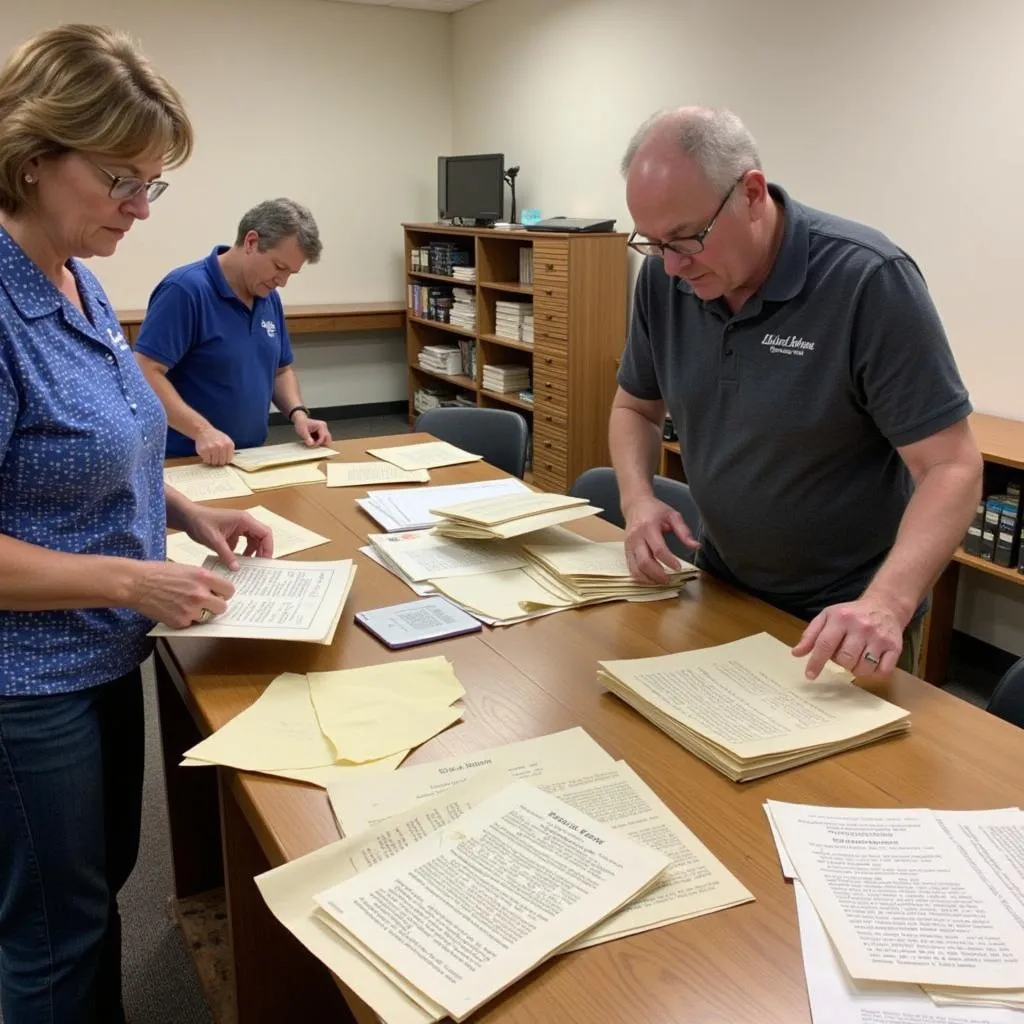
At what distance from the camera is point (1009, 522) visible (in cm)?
301

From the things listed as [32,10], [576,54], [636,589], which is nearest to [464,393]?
[576,54]

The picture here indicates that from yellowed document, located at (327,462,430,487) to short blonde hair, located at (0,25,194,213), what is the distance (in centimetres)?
129

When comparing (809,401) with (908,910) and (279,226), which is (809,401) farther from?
(279,226)

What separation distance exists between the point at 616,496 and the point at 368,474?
2.19 feet

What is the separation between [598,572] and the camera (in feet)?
5.59

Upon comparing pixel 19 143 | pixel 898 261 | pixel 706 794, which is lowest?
pixel 706 794

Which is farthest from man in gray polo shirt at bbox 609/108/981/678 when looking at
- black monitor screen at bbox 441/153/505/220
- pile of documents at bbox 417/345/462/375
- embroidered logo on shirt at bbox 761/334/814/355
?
pile of documents at bbox 417/345/462/375

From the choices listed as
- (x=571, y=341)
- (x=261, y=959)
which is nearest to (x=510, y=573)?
(x=261, y=959)

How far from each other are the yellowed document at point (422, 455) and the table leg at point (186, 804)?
0.88m

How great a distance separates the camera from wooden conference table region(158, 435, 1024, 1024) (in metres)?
0.83

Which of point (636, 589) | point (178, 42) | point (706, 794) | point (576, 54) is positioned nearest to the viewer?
point (706, 794)

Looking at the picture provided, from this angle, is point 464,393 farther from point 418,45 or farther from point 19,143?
point 19,143

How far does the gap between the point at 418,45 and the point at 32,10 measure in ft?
8.23

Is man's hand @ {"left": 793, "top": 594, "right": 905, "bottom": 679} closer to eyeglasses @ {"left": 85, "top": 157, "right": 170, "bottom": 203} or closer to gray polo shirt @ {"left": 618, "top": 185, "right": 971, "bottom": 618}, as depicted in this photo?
gray polo shirt @ {"left": 618, "top": 185, "right": 971, "bottom": 618}
